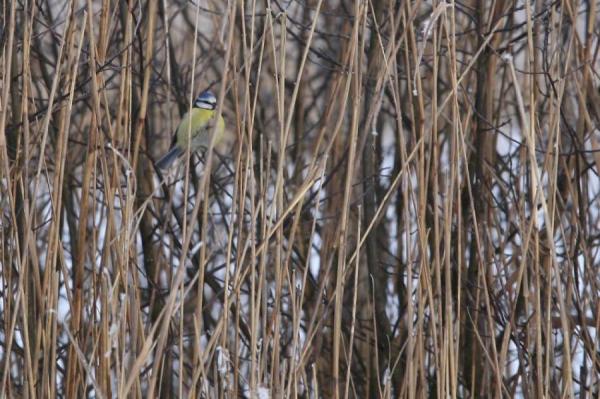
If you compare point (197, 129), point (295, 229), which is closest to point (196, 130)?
point (197, 129)

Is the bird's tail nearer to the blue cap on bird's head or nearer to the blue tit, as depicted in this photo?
the blue tit

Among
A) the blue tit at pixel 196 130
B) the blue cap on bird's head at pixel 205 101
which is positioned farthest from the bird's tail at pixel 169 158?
the blue cap on bird's head at pixel 205 101

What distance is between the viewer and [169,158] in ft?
6.94

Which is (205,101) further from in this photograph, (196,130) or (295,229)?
(295,229)

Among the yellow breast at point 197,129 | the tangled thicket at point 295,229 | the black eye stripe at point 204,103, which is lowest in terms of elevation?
the tangled thicket at point 295,229

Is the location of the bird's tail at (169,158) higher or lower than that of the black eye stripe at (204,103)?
lower

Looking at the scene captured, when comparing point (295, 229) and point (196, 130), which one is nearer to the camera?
point (295, 229)

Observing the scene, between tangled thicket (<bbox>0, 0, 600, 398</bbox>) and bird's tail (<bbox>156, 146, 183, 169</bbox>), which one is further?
bird's tail (<bbox>156, 146, 183, 169</bbox>)

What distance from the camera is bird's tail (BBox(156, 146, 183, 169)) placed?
2.07 metres

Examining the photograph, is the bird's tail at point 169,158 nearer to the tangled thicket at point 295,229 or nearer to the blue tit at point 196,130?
the blue tit at point 196,130

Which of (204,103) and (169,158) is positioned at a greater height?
(204,103)

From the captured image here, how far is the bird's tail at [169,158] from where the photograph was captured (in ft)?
6.81

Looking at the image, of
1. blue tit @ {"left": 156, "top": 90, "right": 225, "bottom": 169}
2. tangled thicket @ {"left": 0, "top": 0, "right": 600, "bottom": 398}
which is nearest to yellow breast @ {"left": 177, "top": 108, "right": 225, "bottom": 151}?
blue tit @ {"left": 156, "top": 90, "right": 225, "bottom": 169}

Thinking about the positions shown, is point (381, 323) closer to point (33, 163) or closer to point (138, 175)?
point (138, 175)
